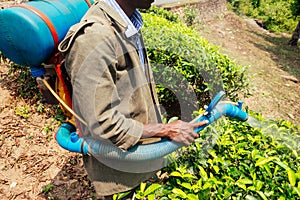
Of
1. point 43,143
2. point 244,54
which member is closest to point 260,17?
point 244,54

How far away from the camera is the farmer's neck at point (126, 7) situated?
145 cm

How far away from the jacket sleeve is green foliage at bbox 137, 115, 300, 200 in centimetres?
49

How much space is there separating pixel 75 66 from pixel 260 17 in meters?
16.3

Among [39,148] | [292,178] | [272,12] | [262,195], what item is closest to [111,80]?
[262,195]

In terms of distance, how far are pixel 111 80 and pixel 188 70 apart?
2379 mm

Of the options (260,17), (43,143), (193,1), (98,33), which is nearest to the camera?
(98,33)

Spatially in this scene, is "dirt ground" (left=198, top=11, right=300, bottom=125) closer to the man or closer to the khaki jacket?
the man

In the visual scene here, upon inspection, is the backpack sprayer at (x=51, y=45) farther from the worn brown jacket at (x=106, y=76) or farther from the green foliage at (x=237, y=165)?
the green foliage at (x=237, y=165)

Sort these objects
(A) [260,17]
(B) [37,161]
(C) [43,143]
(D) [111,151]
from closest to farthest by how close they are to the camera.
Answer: (D) [111,151], (B) [37,161], (C) [43,143], (A) [260,17]

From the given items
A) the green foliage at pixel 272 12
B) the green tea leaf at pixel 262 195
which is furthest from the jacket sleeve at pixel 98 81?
the green foliage at pixel 272 12

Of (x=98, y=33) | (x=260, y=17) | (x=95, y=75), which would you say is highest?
(x=98, y=33)

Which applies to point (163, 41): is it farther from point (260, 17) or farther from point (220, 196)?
point (260, 17)

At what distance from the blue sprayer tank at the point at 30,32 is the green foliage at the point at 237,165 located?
1.01m

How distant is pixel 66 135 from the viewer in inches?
65.5
